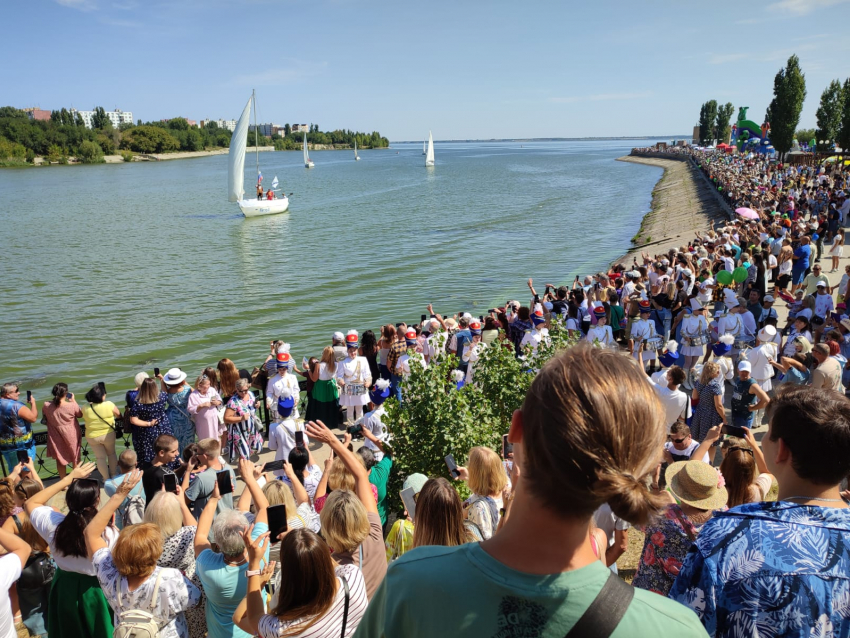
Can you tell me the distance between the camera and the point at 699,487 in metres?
3.94

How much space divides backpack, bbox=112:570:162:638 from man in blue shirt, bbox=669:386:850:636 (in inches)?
129

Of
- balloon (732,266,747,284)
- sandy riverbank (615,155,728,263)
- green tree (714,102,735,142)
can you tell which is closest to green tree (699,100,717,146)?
green tree (714,102,735,142)

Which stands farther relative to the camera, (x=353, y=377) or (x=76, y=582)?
(x=353, y=377)

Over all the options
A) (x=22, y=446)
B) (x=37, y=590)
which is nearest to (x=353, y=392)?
(x=22, y=446)

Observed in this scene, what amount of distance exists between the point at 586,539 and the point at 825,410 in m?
1.65

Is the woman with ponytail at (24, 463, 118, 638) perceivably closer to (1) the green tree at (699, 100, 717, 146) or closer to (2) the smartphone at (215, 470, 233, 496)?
(2) the smartphone at (215, 470, 233, 496)

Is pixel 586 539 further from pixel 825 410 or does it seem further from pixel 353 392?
pixel 353 392

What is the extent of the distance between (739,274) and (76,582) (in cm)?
1455

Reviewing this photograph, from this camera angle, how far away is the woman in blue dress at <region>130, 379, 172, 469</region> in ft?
26.7

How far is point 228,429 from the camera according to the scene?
28.7 feet

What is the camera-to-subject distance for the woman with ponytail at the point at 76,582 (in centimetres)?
425

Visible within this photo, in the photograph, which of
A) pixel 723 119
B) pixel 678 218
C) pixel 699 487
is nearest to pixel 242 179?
pixel 678 218

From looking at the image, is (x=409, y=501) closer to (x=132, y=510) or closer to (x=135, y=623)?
(x=135, y=623)

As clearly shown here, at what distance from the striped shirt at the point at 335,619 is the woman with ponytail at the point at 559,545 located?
6.19ft
